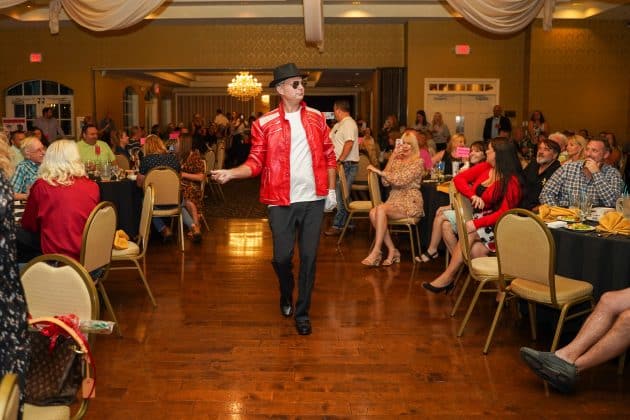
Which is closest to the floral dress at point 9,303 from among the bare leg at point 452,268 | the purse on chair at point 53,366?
the purse on chair at point 53,366

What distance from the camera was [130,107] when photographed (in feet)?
70.4

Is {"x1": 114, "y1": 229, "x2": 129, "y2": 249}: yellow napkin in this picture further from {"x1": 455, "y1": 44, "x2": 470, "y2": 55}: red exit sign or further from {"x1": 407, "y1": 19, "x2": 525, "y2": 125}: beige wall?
{"x1": 455, "y1": 44, "x2": 470, "y2": 55}: red exit sign

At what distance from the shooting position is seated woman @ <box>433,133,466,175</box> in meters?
8.34

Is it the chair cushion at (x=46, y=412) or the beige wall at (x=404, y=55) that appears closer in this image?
the chair cushion at (x=46, y=412)

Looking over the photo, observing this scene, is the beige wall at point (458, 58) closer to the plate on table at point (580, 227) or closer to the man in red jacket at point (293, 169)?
the man in red jacket at point (293, 169)

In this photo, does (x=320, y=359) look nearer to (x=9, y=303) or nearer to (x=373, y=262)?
(x=9, y=303)

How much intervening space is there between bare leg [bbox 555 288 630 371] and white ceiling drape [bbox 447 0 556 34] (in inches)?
192

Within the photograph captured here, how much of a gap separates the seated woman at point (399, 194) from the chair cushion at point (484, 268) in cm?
214

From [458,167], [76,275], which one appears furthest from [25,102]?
[76,275]

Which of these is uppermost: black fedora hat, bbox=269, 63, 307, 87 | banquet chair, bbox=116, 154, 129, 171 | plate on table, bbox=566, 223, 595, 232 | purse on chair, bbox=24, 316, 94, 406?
black fedora hat, bbox=269, 63, 307, 87

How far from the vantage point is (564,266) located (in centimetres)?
431

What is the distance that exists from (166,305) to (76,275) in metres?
2.88

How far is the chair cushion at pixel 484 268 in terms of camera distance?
Result: 453cm

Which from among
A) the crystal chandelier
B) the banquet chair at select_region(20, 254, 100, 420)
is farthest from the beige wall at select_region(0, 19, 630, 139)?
the banquet chair at select_region(20, 254, 100, 420)
